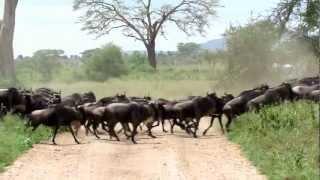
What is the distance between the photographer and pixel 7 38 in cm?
3997

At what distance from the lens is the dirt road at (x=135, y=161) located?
40.8 feet

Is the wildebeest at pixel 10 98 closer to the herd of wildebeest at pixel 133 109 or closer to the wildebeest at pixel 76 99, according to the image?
the herd of wildebeest at pixel 133 109

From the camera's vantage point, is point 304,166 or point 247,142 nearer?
point 304,166

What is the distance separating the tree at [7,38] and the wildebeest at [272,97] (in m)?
22.9

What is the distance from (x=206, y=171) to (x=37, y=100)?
9.13 meters

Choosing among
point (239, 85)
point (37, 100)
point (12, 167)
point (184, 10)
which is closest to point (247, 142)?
point (12, 167)

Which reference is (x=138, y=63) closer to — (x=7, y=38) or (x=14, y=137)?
(x=7, y=38)

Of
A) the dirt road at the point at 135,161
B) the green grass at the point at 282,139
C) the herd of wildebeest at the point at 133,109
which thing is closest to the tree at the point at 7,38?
the herd of wildebeest at the point at 133,109

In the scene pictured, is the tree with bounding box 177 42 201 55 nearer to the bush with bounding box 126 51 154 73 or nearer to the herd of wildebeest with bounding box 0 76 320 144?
the bush with bounding box 126 51 154 73

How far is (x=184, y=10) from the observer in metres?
50.7

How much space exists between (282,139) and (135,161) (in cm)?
300

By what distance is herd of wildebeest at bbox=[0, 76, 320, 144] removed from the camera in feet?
58.1

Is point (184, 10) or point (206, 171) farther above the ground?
point (184, 10)

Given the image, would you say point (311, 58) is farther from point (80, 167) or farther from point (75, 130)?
point (80, 167)
